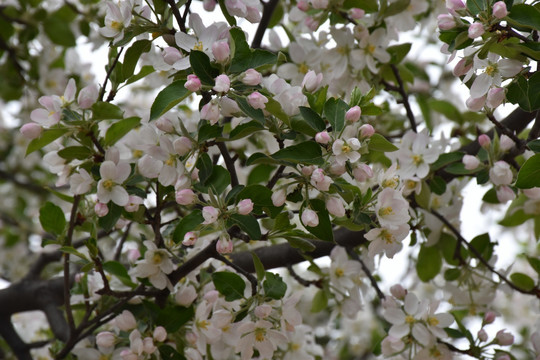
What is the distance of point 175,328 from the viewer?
1487mm

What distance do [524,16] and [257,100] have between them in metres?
0.50

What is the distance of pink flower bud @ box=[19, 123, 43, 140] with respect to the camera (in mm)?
1262

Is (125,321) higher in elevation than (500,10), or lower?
lower

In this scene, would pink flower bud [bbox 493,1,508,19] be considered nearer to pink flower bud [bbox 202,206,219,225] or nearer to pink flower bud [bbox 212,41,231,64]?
pink flower bud [bbox 212,41,231,64]

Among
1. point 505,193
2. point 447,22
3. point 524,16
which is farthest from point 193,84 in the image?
point 505,193

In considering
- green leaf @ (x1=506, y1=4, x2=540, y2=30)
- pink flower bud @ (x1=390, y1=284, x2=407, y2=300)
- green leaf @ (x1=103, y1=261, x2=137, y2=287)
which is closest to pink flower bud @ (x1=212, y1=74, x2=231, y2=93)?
green leaf @ (x1=506, y1=4, x2=540, y2=30)

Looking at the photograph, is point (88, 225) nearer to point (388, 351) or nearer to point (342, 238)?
point (342, 238)

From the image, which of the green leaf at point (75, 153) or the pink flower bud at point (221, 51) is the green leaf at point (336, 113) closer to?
the pink flower bud at point (221, 51)

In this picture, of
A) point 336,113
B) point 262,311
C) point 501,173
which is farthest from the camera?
point 501,173

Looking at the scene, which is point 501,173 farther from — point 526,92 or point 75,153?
point 75,153

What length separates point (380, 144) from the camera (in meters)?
1.25

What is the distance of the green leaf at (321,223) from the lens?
124 centimetres

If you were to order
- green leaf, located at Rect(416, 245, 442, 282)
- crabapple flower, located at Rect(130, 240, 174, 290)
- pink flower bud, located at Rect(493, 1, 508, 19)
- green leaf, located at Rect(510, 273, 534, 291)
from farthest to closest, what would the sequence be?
1. green leaf, located at Rect(416, 245, 442, 282)
2. green leaf, located at Rect(510, 273, 534, 291)
3. crabapple flower, located at Rect(130, 240, 174, 290)
4. pink flower bud, located at Rect(493, 1, 508, 19)

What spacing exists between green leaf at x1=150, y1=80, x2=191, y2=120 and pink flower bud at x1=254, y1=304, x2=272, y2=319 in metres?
0.44
